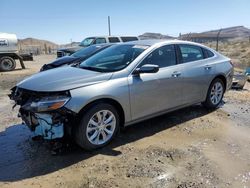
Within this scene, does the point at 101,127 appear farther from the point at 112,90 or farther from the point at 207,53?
the point at 207,53

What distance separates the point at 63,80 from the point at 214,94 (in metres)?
3.70

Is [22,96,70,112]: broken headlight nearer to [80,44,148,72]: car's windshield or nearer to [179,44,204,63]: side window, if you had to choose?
[80,44,148,72]: car's windshield

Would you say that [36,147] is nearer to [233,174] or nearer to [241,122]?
[233,174]

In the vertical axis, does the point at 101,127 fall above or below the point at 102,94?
below

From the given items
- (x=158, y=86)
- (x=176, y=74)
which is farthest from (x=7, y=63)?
(x=158, y=86)

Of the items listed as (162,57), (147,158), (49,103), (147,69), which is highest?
(162,57)

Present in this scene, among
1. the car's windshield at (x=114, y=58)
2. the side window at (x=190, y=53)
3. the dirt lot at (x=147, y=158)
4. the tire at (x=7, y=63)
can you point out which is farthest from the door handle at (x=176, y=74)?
the tire at (x=7, y=63)

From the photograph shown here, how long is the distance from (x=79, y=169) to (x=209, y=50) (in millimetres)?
4145

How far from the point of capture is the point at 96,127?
4.61 meters

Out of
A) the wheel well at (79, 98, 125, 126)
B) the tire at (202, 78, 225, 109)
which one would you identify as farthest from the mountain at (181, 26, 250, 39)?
the wheel well at (79, 98, 125, 126)

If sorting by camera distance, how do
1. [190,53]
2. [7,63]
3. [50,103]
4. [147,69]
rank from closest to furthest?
[50,103] < [147,69] < [190,53] < [7,63]

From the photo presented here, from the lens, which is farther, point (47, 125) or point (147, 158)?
point (147, 158)

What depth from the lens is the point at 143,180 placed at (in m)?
3.82

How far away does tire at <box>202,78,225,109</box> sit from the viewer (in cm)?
666
